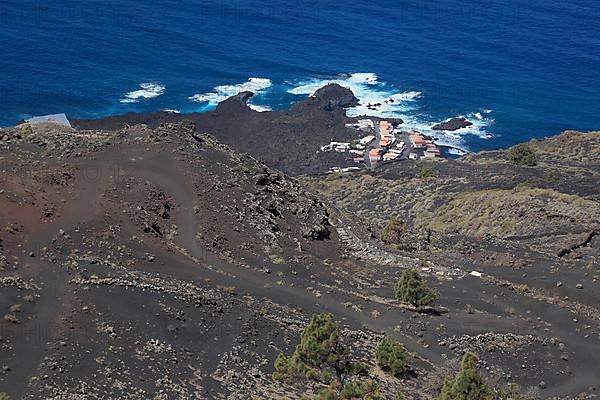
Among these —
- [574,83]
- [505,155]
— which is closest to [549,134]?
[574,83]

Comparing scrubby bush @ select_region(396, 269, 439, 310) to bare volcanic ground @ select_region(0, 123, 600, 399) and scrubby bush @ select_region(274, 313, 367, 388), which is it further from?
scrubby bush @ select_region(274, 313, 367, 388)

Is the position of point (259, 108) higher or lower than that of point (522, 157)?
lower

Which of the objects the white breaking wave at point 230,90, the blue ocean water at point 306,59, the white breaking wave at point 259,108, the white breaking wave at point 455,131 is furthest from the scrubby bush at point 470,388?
the white breaking wave at point 230,90

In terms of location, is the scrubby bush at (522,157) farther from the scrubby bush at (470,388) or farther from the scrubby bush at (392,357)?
the scrubby bush at (470,388)

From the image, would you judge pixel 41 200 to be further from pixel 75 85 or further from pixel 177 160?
pixel 75 85

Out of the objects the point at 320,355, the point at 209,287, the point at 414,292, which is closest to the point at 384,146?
the point at 414,292

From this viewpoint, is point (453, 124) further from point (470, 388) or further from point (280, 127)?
point (470, 388)
